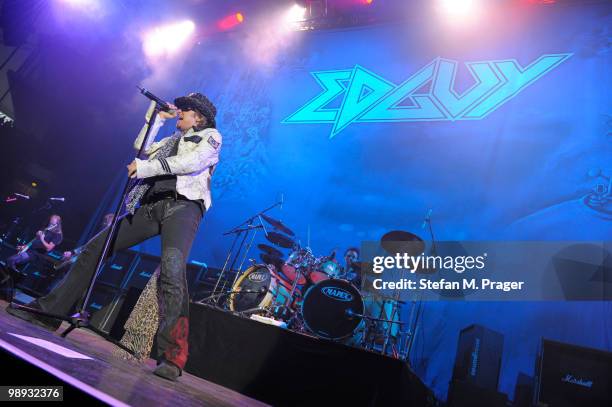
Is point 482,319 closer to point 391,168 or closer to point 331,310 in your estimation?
point 331,310

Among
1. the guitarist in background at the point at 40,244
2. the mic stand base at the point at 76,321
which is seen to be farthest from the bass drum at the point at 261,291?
the guitarist in background at the point at 40,244

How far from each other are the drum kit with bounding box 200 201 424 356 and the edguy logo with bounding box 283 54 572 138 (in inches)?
98.7

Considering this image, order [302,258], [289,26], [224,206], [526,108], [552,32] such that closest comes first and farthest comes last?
[302,258]
[526,108]
[552,32]
[224,206]
[289,26]

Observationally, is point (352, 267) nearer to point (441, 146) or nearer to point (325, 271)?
point (325, 271)

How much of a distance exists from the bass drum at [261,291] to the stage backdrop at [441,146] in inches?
44.1

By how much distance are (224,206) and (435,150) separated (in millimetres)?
3652

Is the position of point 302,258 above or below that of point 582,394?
above

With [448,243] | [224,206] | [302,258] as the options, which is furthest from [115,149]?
[448,243]

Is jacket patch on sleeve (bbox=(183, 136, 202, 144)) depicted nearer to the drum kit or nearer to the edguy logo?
the drum kit

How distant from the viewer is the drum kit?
3.99m

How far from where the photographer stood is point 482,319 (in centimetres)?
457

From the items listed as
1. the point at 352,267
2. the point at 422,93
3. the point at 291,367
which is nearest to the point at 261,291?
the point at 352,267

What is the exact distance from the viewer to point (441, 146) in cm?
566

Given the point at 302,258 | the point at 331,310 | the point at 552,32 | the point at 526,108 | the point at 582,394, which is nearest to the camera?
the point at 582,394
